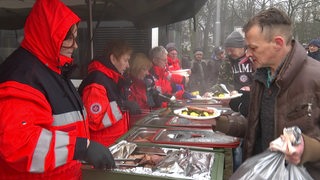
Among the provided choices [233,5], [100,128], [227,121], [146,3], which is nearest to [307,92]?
[227,121]

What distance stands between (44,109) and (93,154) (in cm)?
34

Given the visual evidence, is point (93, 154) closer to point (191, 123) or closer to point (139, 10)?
point (191, 123)

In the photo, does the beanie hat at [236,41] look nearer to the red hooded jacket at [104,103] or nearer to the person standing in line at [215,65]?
the red hooded jacket at [104,103]

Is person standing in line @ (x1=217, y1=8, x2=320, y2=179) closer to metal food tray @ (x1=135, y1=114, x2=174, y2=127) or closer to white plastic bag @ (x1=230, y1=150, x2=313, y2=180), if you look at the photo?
white plastic bag @ (x1=230, y1=150, x2=313, y2=180)

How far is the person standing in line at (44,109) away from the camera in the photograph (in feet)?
5.20

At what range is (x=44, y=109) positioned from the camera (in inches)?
67.8

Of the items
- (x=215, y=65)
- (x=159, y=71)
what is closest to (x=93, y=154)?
(x=159, y=71)

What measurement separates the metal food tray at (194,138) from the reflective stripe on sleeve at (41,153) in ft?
3.35

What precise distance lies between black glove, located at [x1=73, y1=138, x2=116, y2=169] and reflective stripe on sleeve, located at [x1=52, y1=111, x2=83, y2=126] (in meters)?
0.17

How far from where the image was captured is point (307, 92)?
164 cm

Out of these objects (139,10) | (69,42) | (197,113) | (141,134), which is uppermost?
(139,10)

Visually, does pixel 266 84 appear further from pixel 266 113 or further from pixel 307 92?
pixel 307 92

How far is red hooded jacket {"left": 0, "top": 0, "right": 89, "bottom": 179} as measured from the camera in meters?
1.58

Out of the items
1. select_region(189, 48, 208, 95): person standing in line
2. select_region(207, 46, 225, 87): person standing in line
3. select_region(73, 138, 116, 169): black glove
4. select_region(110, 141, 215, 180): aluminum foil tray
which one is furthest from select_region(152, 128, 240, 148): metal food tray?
select_region(207, 46, 225, 87): person standing in line
